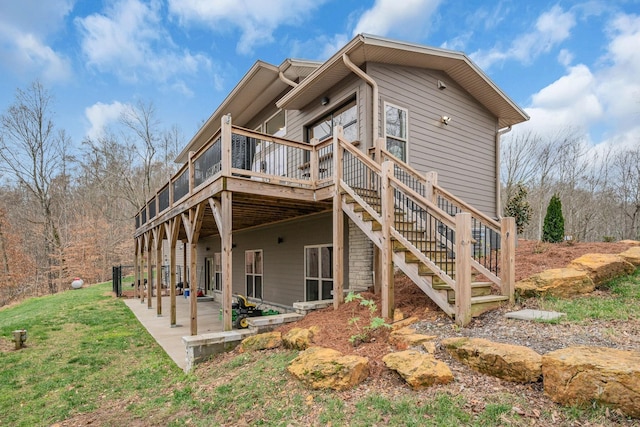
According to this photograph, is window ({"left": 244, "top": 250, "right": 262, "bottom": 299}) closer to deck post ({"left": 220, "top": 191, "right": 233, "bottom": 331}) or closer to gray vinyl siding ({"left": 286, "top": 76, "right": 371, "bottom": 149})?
gray vinyl siding ({"left": 286, "top": 76, "right": 371, "bottom": 149})

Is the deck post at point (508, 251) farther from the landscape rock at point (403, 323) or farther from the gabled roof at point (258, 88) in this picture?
the gabled roof at point (258, 88)

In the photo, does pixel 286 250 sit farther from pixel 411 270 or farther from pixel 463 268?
pixel 463 268

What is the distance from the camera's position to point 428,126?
8477 mm

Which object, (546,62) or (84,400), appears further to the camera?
(546,62)

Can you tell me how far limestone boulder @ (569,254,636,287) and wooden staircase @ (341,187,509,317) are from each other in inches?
58.2

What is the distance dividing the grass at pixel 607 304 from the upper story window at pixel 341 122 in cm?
472

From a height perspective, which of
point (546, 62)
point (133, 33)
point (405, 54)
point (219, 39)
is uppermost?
point (219, 39)

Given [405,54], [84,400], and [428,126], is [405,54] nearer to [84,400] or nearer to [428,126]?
[428,126]

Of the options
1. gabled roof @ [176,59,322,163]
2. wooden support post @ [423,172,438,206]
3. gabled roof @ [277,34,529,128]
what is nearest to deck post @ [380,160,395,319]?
wooden support post @ [423,172,438,206]

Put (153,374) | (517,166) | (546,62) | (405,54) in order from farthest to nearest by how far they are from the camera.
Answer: (517,166)
(546,62)
(405,54)
(153,374)

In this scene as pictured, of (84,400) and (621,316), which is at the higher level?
(621,316)

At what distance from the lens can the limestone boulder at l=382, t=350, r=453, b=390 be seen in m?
3.04

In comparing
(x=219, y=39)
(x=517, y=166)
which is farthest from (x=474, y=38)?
(x=219, y=39)

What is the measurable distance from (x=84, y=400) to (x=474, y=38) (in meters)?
19.4
